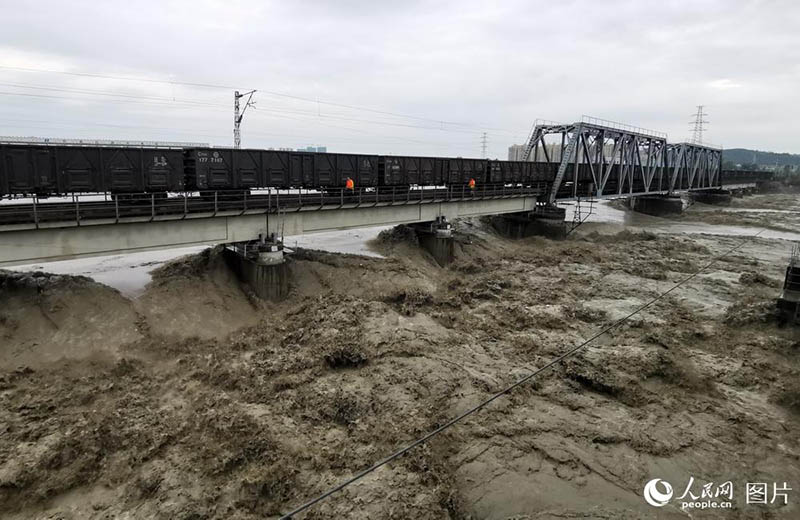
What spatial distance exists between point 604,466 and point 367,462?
5280mm

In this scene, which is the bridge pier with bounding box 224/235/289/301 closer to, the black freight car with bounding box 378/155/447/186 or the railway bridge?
the railway bridge

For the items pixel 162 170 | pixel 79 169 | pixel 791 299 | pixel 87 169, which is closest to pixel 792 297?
pixel 791 299

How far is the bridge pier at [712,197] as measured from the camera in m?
92.6

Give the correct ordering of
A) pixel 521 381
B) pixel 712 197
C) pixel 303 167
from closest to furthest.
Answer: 1. pixel 521 381
2. pixel 303 167
3. pixel 712 197

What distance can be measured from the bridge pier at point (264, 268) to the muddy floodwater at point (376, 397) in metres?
0.57

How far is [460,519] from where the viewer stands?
8539mm

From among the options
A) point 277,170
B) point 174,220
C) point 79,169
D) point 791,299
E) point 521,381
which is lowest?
point 521,381

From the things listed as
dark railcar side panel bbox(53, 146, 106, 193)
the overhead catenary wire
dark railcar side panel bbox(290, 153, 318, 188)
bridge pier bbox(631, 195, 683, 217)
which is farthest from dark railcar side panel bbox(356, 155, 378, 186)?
bridge pier bbox(631, 195, 683, 217)

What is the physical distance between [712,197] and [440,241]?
88955mm

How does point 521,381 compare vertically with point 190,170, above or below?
below

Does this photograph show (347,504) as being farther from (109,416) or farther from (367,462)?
→ (109,416)

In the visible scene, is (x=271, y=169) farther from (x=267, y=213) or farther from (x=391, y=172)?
(x=391, y=172)

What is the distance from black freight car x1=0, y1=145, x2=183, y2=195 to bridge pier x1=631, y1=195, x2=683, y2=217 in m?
70.6

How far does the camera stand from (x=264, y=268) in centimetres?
2073
